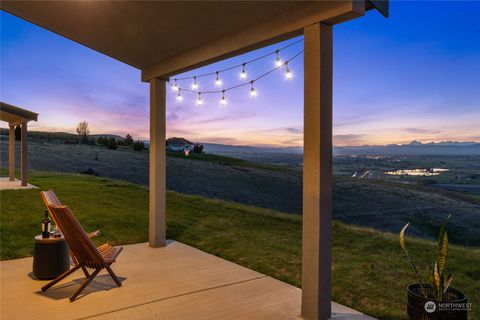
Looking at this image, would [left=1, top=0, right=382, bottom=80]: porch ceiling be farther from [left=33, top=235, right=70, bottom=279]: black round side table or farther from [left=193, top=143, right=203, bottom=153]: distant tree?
[left=193, top=143, right=203, bottom=153]: distant tree

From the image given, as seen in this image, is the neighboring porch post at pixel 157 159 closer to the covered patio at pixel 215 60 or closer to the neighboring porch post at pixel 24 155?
the covered patio at pixel 215 60

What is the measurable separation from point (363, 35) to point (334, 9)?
9.23 meters

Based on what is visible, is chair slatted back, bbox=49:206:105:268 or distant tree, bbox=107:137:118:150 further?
distant tree, bbox=107:137:118:150

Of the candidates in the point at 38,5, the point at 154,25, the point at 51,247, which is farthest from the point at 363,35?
the point at 51,247

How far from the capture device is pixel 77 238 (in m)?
3.11

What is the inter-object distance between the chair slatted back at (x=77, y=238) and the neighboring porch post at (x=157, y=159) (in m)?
1.70

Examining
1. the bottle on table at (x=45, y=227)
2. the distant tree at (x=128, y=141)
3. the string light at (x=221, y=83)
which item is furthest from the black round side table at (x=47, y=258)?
the distant tree at (x=128, y=141)

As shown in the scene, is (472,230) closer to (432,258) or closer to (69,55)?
(432,258)

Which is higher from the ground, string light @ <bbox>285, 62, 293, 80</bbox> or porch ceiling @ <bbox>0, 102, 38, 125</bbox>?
porch ceiling @ <bbox>0, 102, 38, 125</bbox>

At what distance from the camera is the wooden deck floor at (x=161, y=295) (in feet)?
9.29

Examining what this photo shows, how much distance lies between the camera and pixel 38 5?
3.47m

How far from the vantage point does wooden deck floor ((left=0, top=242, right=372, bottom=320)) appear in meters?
2.83

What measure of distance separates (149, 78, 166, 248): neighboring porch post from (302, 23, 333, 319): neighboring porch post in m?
2.75

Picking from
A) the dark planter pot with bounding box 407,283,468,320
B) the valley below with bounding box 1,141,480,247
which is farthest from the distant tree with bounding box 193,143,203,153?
the dark planter pot with bounding box 407,283,468,320
